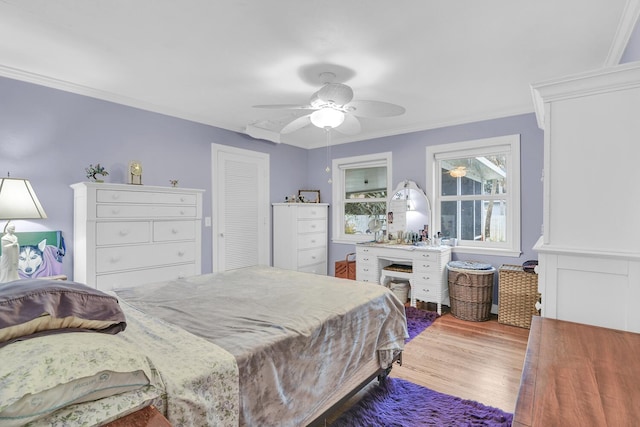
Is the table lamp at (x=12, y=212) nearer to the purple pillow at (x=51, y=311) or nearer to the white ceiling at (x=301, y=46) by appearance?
the white ceiling at (x=301, y=46)

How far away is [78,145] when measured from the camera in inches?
116

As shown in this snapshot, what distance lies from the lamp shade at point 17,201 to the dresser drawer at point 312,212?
3012mm

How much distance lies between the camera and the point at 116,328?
3.78 ft

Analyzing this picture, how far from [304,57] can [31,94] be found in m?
2.38

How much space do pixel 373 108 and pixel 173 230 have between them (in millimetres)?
2241

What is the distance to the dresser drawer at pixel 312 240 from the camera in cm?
472

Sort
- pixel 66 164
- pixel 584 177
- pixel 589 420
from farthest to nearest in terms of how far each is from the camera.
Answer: pixel 66 164, pixel 584 177, pixel 589 420

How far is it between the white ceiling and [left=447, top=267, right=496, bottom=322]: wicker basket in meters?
1.89

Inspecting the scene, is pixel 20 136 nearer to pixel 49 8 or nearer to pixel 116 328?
pixel 49 8

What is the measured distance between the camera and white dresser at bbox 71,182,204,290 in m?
2.67

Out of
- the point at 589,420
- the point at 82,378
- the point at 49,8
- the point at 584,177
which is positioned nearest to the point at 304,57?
the point at 49,8

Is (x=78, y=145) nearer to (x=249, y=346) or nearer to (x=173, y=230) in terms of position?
(x=173, y=230)

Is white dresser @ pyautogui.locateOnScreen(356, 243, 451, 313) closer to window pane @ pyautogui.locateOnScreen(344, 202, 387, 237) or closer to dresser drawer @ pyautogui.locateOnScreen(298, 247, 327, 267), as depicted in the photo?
window pane @ pyautogui.locateOnScreen(344, 202, 387, 237)

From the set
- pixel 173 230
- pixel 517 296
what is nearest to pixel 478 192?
pixel 517 296
